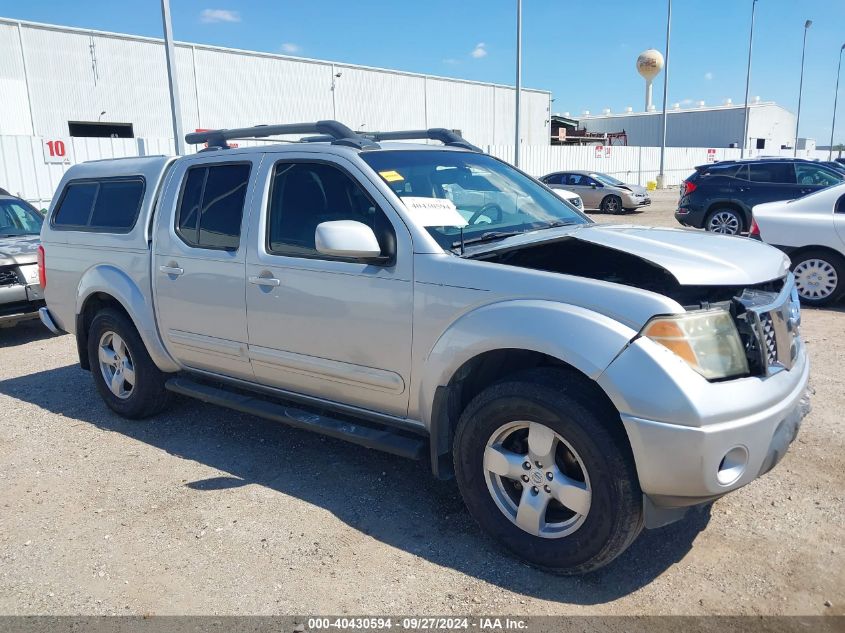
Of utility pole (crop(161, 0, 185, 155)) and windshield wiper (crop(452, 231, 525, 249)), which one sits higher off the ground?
utility pole (crop(161, 0, 185, 155))

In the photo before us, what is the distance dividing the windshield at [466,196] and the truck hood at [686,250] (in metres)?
0.18

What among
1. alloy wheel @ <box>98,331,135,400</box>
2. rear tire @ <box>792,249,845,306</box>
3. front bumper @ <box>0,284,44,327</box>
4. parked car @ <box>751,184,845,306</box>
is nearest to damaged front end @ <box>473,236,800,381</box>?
alloy wheel @ <box>98,331,135,400</box>

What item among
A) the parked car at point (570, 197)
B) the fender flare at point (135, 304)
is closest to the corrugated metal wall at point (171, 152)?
the fender flare at point (135, 304)

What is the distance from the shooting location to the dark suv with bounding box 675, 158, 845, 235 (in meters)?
13.0

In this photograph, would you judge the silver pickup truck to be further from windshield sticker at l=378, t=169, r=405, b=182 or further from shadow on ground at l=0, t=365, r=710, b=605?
shadow on ground at l=0, t=365, r=710, b=605

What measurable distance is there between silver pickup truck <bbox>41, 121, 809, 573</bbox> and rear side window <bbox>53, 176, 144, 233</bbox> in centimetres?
3

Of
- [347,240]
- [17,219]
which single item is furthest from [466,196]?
[17,219]

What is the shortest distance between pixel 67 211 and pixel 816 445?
5786 millimetres

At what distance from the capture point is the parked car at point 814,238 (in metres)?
7.94

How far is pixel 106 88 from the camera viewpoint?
93.1 ft

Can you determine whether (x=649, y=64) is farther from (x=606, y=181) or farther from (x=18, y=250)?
(x=18, y=250)

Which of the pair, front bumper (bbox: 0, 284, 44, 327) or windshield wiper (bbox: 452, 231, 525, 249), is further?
front bumper (bbox: 0, 284, 44, 327)

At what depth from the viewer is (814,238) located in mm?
8000

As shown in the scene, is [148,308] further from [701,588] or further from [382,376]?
[701,588]
